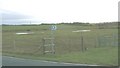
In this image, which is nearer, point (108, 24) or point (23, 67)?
point (23, 67)

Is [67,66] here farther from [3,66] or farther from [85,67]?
[3,66]

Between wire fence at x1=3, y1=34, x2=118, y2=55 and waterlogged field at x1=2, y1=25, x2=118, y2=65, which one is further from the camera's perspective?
wire fence at x1=3, y1=34, x2=118, y2=55

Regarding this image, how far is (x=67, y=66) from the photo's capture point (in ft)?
53.3

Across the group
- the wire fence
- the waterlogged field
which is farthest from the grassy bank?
the wire fence

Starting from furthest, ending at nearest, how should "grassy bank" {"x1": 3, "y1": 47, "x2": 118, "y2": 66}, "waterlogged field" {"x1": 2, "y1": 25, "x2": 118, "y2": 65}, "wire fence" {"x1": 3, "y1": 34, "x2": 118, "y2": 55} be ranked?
"wire fence" {"x1": 3, "y1": 34, "x2": 118, "y2": 55} < "waterlogged field" {"x1": 2, "y1": 25, "x2": 118, "y2": 65} < "grassy bank" {"x1": 3, "y1": 47, "x2": 118, "y2": 66}

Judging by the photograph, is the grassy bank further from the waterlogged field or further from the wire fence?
the wire fence

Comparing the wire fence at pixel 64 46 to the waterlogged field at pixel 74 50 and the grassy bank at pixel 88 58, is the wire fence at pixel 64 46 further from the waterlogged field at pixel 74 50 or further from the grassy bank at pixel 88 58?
the grassy bank at pixel 88 58

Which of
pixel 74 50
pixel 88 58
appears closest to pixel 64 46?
pixel 74 50

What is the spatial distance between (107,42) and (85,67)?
700 inches

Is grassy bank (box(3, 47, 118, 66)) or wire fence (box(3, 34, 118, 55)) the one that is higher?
grassy bank (box(3, 47, 118, 66))

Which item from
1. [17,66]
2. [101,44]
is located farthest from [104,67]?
[101,44]

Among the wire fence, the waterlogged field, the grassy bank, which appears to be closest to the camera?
the grassy bank

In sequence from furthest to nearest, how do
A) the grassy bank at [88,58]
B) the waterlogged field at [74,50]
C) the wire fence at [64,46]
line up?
the wire fence at [64,46] < the waterlogged field at [74,50] < the grassy bank at [88,58]

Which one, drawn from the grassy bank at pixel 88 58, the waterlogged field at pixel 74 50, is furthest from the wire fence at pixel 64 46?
the grassy bank at pixel 88 58
